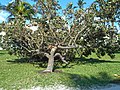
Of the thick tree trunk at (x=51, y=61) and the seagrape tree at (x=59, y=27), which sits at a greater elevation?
the seagrape tree at (x=59, y=27)

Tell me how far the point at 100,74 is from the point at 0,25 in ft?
22.9

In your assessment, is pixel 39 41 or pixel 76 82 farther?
pixel 39 41

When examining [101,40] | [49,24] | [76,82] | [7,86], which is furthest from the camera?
[101,40]

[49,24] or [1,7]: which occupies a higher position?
[1,7]

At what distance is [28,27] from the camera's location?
18922mm

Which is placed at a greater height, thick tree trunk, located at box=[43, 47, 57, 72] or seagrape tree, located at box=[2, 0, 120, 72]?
seagrape tree, located at box=[2, 0, 120, 72]

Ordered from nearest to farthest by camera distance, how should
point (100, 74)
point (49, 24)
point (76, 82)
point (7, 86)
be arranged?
point (7, 86) → point (76, 82) → point (100, 74) → point (49, 24)

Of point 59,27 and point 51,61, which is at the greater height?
point 59,27

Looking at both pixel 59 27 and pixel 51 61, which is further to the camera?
pixel 59 27

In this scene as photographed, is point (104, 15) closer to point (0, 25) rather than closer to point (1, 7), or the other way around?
point (0, 25)

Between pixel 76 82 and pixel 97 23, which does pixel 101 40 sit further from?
pixel 76 82

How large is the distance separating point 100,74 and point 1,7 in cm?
1011

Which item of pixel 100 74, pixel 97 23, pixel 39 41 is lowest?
pixel 100 74

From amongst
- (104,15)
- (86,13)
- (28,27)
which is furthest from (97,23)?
(28,27)
